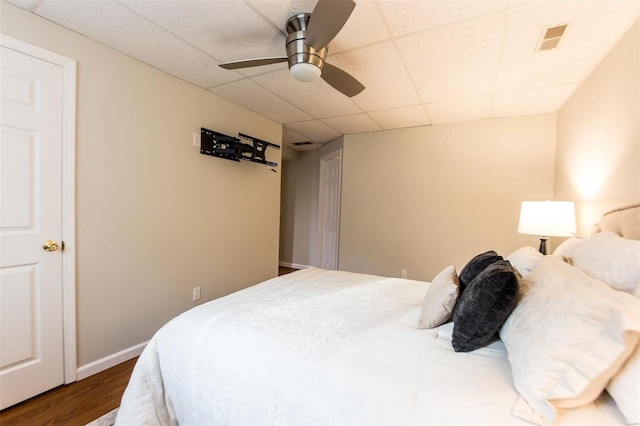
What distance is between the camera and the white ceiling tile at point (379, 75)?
190 cm

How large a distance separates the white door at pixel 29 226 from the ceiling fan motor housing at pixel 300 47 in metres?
1.51

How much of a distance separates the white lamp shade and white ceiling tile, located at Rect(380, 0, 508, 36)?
1488mm

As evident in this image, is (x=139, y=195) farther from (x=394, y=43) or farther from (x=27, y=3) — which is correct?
(x=394, y=43)

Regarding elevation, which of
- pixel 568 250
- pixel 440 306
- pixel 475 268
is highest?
Result: pixel 568 250

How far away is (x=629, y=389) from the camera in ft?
2.28

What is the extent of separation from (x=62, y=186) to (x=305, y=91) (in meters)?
2.02

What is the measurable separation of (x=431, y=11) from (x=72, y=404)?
3.14 metres

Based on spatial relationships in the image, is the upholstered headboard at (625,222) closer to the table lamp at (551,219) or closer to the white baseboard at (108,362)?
the table lamp at (551,219)

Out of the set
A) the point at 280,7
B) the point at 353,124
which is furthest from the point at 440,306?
the point at 353,124

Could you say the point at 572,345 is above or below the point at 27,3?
below

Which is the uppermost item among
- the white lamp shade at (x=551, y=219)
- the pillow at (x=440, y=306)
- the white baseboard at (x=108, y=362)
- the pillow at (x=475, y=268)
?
the white lamp shade at (x=551, y=219)

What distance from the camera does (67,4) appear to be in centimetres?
153

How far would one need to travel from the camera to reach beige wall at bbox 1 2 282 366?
1846mm

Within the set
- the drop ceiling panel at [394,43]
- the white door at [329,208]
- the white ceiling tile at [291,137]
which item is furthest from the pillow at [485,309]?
the white ceiling tile at [291,137]
